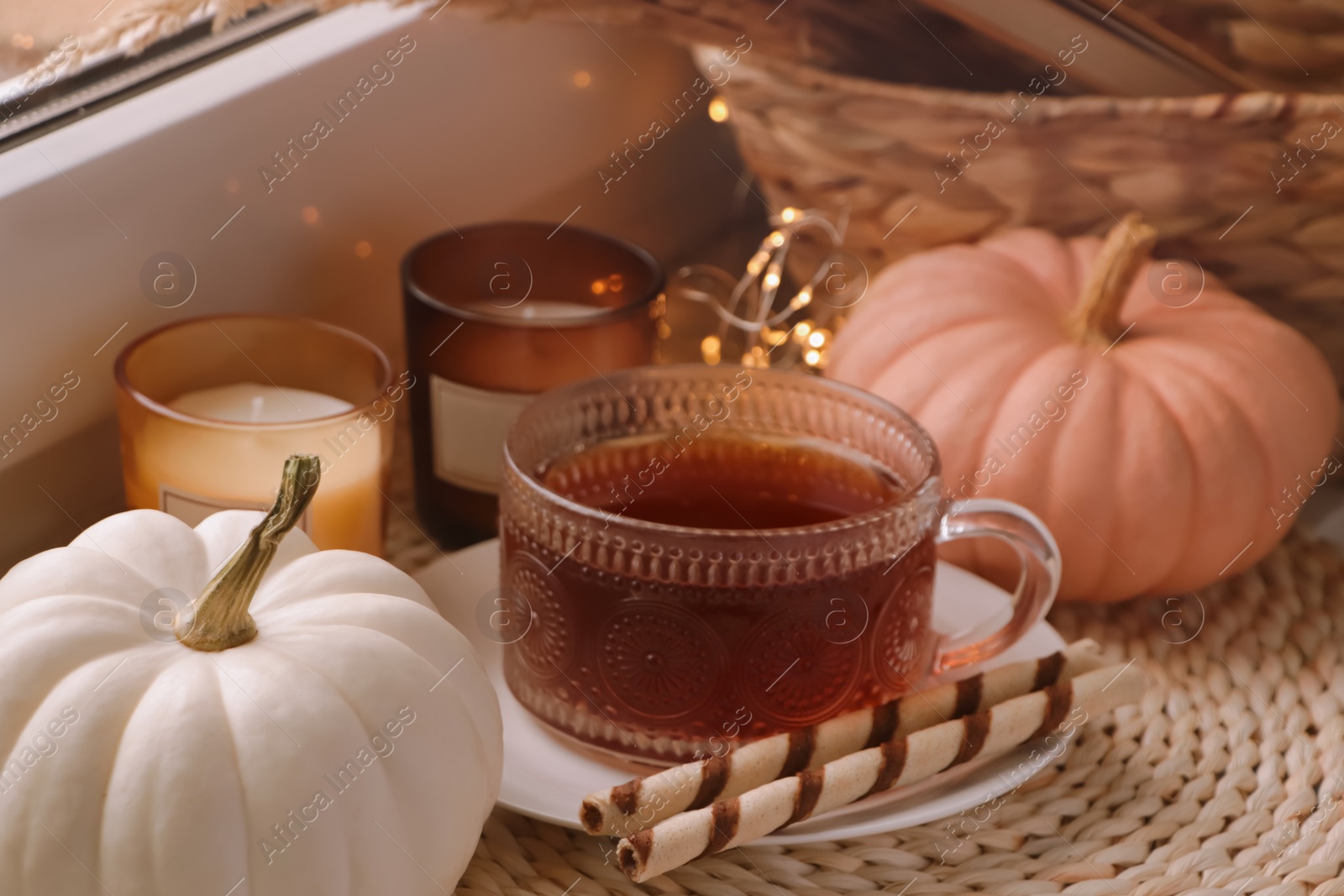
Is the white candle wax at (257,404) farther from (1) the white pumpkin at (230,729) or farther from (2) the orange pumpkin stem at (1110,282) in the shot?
(2) the orange pumpkin stem at (1110,282)

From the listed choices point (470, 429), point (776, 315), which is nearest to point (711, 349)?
point (776, 315)

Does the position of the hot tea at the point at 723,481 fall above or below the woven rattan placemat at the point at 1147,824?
above

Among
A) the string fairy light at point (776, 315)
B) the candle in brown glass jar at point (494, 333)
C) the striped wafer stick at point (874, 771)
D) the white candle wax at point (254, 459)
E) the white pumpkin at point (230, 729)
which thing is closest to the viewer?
the white pumpkin at point (230, 729)

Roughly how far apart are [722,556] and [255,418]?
33 cm

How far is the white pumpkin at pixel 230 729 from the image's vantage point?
526mm

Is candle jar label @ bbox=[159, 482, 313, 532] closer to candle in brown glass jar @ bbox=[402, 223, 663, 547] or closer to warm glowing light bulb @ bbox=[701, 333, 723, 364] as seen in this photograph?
candle in brown glass jar @ bbox=[402, 223, 663, 547]

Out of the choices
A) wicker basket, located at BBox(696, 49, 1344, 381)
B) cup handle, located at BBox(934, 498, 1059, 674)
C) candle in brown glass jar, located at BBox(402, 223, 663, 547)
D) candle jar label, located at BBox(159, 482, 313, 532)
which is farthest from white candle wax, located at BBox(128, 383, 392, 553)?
wicker basket, located at BBox(696, 49, 1344, 381)

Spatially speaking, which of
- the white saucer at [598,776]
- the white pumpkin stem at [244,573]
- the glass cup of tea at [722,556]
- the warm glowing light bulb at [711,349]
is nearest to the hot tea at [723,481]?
the glass cup of tea at [722,556]

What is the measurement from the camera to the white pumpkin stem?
0.57 meters

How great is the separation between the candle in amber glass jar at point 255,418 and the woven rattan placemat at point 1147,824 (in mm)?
223

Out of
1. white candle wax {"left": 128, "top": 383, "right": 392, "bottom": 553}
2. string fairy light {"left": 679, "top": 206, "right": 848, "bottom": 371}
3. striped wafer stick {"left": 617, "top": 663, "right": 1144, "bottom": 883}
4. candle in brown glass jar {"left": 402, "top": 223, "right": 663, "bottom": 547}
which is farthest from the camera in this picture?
string fairy light {"left": 679, "top": 206, "right": 848, "bottom": 371}

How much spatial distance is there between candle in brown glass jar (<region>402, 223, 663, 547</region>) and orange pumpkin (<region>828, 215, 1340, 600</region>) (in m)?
0.20

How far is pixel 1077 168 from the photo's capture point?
106 cm

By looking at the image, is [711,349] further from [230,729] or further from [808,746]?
[230,729]
